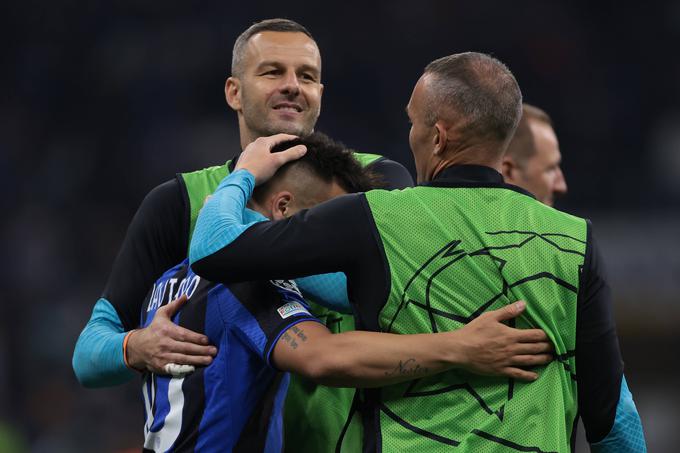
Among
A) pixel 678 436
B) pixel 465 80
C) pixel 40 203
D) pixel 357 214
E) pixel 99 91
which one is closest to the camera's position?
pixel 357 214

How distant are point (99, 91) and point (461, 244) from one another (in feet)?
39.1

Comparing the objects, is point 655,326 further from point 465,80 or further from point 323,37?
point 465,80

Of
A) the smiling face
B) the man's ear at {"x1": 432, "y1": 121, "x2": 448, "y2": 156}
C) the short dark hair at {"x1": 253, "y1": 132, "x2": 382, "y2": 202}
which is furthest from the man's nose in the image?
the man's ear at {"x1": 432, "y1": 121, "x2": 448, "y2": 156}

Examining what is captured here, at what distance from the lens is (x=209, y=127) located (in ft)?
43.8

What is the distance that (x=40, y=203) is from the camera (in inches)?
482

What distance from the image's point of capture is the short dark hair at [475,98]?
2877 mm

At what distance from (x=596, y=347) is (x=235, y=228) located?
1016 millimetres

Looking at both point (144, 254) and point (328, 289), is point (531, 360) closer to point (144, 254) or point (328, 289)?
point (328, 289)

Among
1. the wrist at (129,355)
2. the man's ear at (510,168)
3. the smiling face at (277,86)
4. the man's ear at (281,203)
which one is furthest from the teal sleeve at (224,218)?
the man's ear at (510,168)

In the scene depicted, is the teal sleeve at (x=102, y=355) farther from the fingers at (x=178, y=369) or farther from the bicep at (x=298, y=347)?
the bicep at (x=298, y=347)

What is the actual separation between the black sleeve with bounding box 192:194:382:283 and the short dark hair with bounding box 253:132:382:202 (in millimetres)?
390

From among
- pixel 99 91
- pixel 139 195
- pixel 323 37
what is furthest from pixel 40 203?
Result: pixel 323 37

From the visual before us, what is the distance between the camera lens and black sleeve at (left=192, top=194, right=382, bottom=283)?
2.67 metres

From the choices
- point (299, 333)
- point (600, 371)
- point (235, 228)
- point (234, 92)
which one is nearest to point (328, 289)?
point (299, 333)
